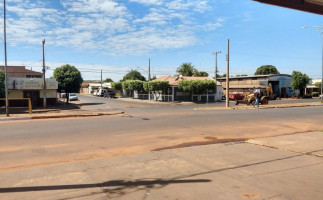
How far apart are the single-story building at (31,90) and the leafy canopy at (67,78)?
3.98 m

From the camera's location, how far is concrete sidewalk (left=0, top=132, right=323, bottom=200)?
15.8 feet

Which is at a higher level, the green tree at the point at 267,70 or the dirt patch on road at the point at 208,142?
the green tree at the point at 267,70

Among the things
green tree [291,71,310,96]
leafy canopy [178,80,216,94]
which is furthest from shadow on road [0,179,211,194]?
green tree [291,71,310,96]

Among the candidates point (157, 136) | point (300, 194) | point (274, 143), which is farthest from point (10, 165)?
point (274, 143)

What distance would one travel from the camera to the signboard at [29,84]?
32.2m

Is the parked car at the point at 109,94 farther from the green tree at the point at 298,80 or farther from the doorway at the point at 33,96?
the green tree at the point at 298,80

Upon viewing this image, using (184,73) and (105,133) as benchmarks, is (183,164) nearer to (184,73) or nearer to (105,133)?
(105,133)

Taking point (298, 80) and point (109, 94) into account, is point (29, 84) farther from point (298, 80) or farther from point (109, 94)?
point (298, 80)

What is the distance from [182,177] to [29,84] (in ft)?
107

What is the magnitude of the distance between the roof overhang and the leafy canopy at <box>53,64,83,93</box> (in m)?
36.9

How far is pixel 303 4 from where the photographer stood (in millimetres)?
6875

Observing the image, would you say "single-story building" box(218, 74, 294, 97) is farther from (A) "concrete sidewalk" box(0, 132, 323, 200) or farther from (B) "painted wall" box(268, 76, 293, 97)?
(A) "concrete sidewalk" box(0, 132, 323, 200)

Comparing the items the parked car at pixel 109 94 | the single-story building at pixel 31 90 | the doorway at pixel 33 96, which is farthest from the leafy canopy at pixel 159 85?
the parked car at pixel 109 94

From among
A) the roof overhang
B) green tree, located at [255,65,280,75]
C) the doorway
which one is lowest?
the doorway
